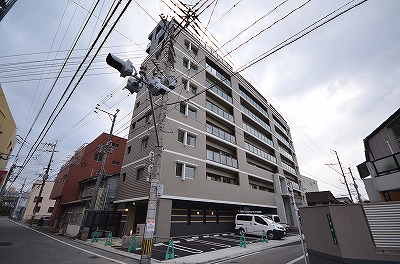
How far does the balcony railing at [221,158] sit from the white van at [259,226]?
6.19 meters

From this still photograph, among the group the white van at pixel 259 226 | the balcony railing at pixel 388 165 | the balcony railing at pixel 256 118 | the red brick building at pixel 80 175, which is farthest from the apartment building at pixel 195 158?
the balcony railing at pixel 388 165

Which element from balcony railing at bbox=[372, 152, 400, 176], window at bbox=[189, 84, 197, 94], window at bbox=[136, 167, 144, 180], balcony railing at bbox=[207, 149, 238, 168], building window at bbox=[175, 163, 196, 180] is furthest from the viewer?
window at bbox=[189, 84, 197, 94]

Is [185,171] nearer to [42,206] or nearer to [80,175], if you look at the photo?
[80,175]

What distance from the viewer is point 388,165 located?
1220 centimetres

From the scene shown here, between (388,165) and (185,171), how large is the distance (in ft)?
50.5

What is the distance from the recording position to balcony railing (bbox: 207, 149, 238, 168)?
68.0ft

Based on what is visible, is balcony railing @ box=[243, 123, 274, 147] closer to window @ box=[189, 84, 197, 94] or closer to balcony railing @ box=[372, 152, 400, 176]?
window @ box=[189, 84, 197, 94]

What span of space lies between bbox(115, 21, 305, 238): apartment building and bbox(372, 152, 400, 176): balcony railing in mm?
12023

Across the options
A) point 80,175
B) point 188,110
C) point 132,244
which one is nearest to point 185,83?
point 188,110

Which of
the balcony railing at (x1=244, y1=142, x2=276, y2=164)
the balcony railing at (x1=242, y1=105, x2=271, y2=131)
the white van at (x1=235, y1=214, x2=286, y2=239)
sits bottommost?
the white van at (x1=235, y1=214, x2=286, y2=239)

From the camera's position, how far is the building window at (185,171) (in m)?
17.2

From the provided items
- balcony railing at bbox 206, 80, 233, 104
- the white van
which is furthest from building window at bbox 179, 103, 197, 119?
the white van

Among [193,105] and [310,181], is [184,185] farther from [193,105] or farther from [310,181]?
[310,181]

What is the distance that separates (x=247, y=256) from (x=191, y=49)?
23.8 m
